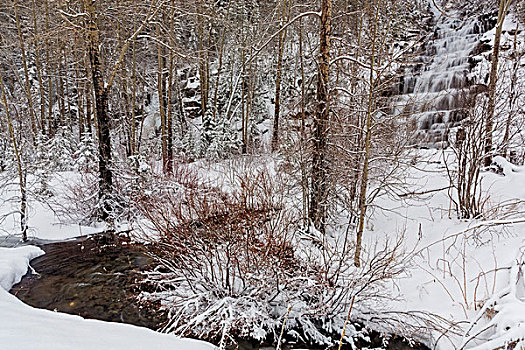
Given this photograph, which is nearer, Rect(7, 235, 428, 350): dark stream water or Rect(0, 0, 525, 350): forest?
Rect(0, 0, 525, 350): forest

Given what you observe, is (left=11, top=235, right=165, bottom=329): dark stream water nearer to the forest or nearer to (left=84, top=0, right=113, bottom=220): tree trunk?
the forest

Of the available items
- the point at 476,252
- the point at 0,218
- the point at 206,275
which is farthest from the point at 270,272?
the point at 0,218

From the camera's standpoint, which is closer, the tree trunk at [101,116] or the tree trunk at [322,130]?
Answer: the tree trunk at [322,130]

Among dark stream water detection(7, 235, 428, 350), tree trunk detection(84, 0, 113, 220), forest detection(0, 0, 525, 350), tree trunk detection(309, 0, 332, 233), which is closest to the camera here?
forest detection(0, 0, 525, 350)


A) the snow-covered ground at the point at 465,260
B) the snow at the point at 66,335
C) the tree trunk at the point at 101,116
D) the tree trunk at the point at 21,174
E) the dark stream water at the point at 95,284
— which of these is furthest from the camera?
the tree trunk at the point at 101,116

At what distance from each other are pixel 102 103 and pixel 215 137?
31.0 feet

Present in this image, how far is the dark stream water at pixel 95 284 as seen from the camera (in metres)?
4.93

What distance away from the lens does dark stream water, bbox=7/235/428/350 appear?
194 inches

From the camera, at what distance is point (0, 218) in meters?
7.70

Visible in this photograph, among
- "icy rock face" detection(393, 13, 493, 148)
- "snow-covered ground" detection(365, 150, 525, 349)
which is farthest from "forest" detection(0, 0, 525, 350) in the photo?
"icy rock face" detection(393, 13, 493, 148)

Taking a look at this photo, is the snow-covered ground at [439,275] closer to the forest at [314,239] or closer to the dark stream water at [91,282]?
the forest at [314,239]

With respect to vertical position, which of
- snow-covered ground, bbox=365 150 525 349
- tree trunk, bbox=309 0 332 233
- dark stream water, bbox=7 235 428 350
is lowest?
dark stream water, bbox=7 235 428 350

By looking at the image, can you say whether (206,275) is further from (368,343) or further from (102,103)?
(102,103)

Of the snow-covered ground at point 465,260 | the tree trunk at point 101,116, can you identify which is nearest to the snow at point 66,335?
the snow-covered ground at point 465,260
